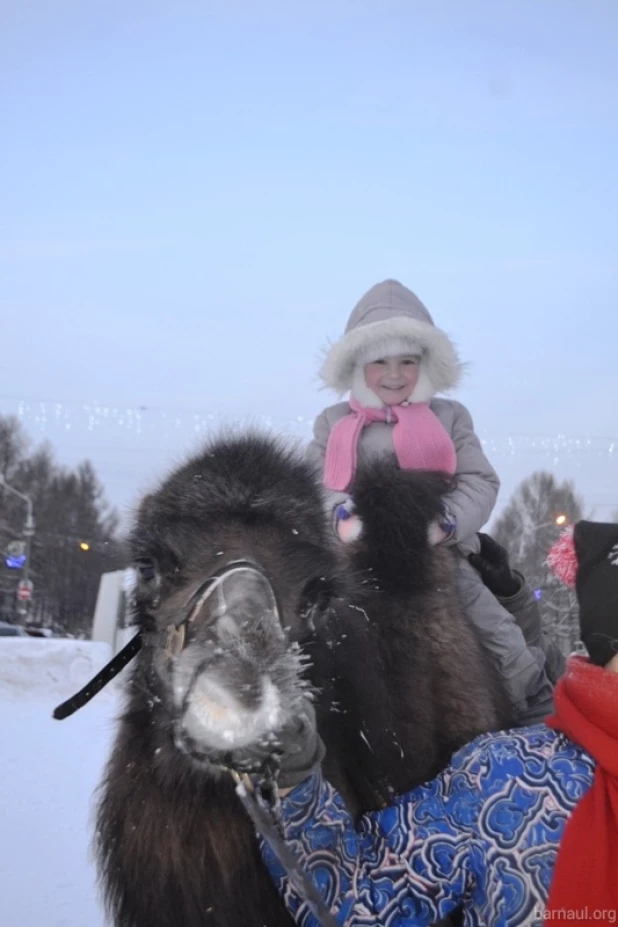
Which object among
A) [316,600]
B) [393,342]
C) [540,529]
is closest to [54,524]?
[540,529]

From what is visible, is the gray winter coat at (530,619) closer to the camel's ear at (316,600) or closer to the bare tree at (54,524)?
the camel's ear at (316,600)

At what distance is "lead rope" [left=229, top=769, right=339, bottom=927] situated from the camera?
5.23ft

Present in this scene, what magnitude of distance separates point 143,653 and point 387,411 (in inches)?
64.6

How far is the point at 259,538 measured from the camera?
2170 millimetres

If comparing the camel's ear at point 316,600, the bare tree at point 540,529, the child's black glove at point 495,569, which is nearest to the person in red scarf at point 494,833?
the camel's ear at point 316,600

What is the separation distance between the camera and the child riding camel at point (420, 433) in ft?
9.95

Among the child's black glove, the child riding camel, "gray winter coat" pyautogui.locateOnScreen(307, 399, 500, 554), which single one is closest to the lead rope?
"gray winter coat" pyautogui.locateOnScreen(307, 399, 500, 554)

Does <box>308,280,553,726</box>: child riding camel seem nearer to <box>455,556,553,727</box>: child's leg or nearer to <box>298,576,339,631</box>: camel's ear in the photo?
<box>455,556,553,727</box>: child's leg

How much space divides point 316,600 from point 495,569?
1289 millimetres

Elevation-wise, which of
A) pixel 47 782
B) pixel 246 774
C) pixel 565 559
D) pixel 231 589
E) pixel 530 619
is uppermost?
pixel 565 559

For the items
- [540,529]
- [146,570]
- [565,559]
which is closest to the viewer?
[146,570]

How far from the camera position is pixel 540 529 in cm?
2122

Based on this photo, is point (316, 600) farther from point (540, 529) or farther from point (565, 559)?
point (540, 529)

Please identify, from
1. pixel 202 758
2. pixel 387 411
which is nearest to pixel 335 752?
pixel 202 758
